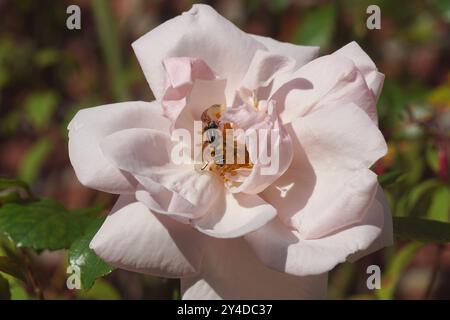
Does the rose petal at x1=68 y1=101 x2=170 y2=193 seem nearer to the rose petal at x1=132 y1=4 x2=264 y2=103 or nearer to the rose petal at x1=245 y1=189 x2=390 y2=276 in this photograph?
the rose petal at x1=132 y1=4 x2=264 y2=103

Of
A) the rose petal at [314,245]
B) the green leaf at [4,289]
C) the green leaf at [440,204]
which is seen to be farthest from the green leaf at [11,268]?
the green leaf at [440,204]

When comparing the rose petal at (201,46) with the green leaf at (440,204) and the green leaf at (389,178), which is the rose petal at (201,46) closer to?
the green leaf at (389,178)

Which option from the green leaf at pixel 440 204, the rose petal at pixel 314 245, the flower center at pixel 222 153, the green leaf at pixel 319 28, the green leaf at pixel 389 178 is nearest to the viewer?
the rose petal at pixel 314 245

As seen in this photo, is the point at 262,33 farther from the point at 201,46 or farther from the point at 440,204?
the point at 201,46

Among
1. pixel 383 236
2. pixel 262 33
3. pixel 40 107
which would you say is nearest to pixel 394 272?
pixel 383 236

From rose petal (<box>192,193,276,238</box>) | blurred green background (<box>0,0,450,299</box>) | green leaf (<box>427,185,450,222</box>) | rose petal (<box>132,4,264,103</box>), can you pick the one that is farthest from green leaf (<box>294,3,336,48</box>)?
rose petal (<box>192,193,276,238</box>)

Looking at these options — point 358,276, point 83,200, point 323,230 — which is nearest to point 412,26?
point 358,276
